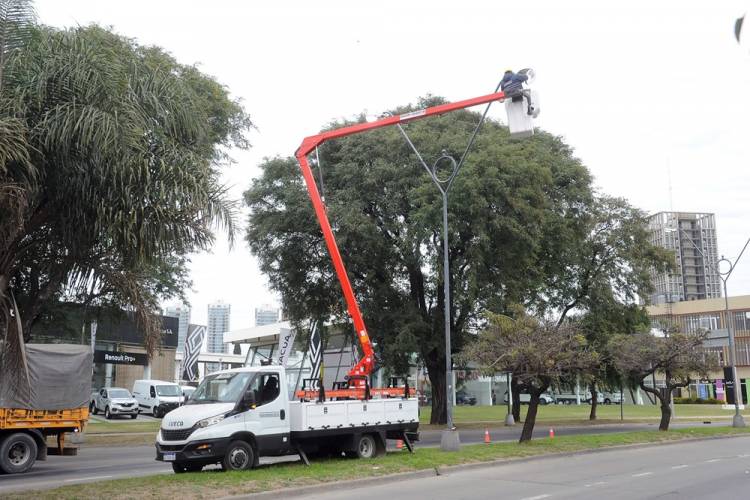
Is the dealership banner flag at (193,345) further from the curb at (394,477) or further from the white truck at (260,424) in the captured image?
the curb at (394,477)

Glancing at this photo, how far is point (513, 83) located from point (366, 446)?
9438 millimetres

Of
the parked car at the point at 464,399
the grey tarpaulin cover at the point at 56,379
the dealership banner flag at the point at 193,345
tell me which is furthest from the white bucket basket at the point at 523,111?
the parked car at the point at 464,399

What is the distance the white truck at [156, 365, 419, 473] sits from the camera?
1432 centimetres

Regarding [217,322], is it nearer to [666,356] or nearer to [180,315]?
[180,315]

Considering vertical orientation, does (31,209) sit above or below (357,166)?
below

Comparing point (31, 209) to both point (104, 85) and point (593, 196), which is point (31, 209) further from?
point (593, 196)

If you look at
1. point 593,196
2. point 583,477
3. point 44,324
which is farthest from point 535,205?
point 44,324

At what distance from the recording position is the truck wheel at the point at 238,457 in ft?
47.3

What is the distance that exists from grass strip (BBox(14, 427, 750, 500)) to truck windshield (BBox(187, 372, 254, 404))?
1.66 m

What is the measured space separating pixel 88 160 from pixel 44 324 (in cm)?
1998

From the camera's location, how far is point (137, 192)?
10.4 metres

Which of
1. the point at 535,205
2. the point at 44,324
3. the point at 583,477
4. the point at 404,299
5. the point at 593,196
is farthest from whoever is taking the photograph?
the point at 593,196

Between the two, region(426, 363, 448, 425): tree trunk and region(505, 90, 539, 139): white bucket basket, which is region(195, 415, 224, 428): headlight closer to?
region(505, 90, 539, 139): white bucket basket

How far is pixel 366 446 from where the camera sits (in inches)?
687
